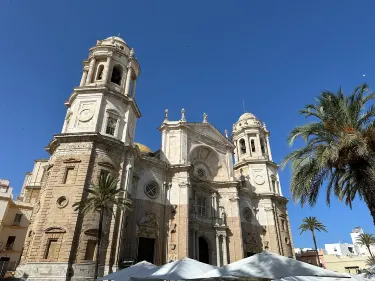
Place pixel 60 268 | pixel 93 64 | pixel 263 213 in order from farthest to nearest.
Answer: pixel 263 213 → pixel 93 64 → pixel 60 268

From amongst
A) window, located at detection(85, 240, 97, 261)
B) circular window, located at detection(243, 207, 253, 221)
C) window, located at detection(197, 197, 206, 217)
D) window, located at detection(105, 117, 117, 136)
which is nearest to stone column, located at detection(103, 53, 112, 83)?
window, located at detection(105, 117, 117, 136)

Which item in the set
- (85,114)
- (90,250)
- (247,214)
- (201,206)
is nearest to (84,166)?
(85,114)

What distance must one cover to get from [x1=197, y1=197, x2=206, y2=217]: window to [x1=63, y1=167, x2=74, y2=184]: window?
1563 cm

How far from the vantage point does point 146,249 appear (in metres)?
25.5

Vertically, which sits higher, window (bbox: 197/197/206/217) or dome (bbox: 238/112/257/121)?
dome (bbox: 238/112/257/121)

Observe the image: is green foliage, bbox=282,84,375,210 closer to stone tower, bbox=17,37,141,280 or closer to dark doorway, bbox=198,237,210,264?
stone tower, bbox=17,37,141,280

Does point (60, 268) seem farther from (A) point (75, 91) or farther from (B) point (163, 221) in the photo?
(A) point (75, 91)

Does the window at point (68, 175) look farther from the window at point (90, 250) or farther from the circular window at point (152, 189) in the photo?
the circular window at point (152, 189)

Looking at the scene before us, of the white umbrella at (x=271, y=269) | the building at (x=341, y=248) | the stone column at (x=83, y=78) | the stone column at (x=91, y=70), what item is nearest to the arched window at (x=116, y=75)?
the stone column at (x=91, y=70)

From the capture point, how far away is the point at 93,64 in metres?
29.2

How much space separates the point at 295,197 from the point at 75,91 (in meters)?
22.4

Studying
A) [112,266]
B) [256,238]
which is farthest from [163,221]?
[256,238]

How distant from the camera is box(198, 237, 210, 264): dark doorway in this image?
30.2 meters

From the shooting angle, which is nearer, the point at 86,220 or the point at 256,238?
the point at 86,220
